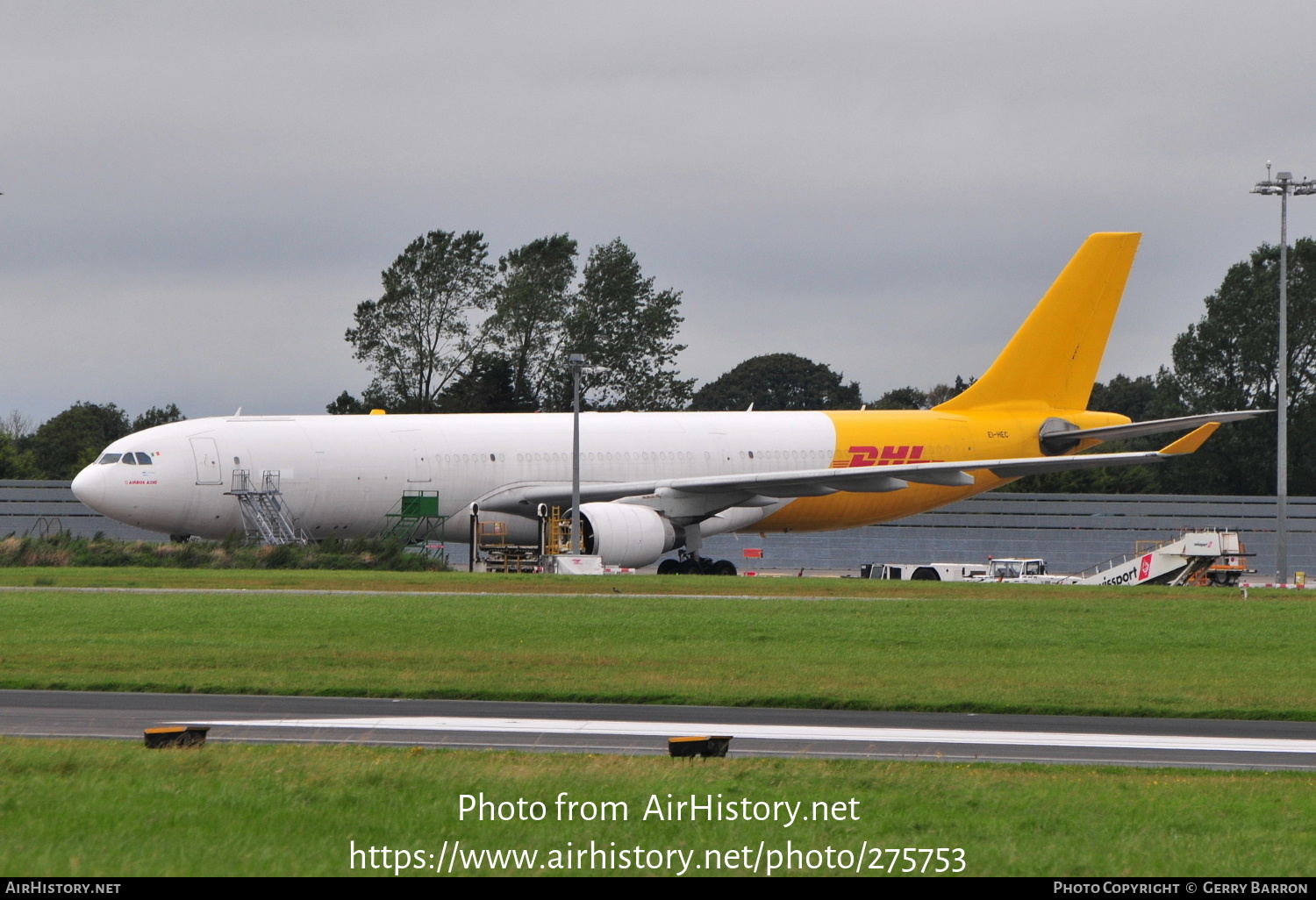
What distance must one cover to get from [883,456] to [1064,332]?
6.95 m

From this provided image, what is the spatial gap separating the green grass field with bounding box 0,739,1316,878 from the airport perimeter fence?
158 feet

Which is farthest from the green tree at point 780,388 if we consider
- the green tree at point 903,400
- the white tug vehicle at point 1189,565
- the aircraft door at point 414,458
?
the aircraft door at point 414,458

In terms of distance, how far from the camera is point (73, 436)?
8494 centimetres

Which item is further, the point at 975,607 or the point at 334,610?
the point at 975,607

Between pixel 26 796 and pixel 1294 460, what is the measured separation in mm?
76981

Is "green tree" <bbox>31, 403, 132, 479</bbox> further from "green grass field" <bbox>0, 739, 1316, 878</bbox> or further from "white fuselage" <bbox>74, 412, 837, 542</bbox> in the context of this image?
"green grass field" <bbox>0, 739, 1316, 878</bbox>

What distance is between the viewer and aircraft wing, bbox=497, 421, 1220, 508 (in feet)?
118

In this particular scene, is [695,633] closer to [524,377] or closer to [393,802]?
[393,802]

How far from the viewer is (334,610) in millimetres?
22938

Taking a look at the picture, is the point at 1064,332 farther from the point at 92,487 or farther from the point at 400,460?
the point at 92,487

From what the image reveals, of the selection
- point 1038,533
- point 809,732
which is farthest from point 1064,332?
point 809,732

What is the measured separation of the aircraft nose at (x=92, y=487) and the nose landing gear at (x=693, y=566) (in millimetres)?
13907

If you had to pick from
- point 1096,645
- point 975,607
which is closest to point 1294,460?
point 975,607

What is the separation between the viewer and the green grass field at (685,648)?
15188 millimetres
